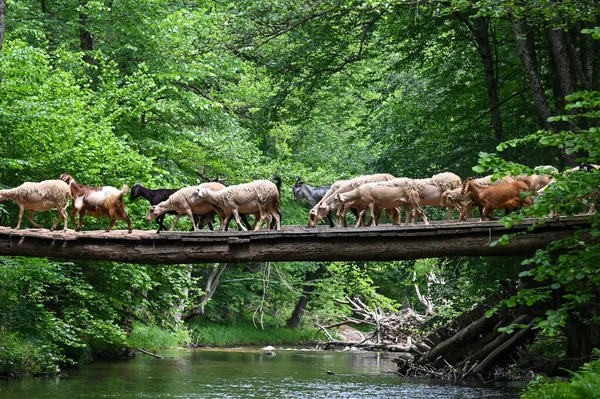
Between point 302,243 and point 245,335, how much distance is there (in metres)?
22.5

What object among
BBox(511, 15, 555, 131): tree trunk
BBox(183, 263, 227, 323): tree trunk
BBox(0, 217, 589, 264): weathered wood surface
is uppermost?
BBox(511, 15, 555, 131): tree trunk

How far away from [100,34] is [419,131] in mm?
9231

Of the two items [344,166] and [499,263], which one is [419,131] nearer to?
[499,263]

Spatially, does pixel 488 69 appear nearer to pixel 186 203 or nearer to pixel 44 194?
pixel 186 203

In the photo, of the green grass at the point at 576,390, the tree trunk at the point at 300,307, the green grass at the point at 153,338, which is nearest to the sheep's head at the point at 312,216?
the green grass at the point at 576,390

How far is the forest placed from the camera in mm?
12852

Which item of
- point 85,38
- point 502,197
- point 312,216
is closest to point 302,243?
point 312,216

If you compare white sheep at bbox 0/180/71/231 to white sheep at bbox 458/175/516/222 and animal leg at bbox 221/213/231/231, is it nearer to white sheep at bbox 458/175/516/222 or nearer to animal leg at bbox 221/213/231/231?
animal leg at bbox 221/213/231/231

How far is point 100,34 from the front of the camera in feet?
73.4

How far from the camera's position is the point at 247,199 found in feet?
36.3

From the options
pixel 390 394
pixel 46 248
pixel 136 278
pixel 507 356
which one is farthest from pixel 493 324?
pixel 46 248

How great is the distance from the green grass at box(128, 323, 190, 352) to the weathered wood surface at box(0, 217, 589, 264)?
428 inches

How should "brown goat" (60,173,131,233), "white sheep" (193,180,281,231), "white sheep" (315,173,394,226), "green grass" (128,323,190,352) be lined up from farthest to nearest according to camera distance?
"green grass" (128,323,190,352)
"brown goat" (60,173,131,233)
"white sheep" (315,173,394,226)
"white sheep" (193,180,281,231)

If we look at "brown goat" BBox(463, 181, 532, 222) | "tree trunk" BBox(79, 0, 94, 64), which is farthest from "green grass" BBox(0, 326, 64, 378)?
"tree trunk" BBox(79, 0, 94, 64)
